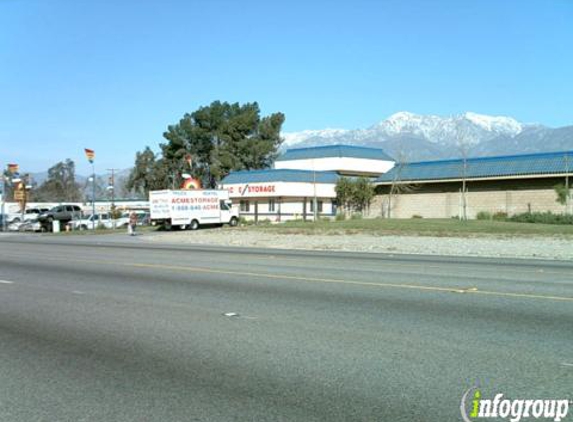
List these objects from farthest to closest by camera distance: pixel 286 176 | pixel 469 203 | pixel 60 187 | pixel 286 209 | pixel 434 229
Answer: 1. pixel 60 187
2. pixel 286 209
3. pixel 286 176
4. pixel 469 203
5. pixel 434 229

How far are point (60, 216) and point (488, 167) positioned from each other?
130 ft

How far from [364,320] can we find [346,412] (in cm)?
398

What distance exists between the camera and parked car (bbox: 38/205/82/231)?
5862 centimetres

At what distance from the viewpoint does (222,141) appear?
318 feet

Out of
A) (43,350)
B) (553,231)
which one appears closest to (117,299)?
(43,350)

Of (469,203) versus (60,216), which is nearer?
(469,203)

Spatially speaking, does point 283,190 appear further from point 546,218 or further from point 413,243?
point 413,243

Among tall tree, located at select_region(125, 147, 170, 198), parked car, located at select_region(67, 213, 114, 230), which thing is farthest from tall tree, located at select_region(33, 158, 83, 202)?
parked car, located at select_region(67, 213, 114, 230)

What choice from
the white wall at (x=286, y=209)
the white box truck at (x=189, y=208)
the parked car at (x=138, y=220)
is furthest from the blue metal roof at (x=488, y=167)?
the parked car at (x=138, y=220)

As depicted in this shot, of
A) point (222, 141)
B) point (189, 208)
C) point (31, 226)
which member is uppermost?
point (222, 141)

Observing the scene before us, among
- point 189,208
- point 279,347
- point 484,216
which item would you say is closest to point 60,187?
point 189,208

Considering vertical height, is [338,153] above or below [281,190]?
above

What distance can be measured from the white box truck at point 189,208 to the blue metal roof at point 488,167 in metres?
19.4

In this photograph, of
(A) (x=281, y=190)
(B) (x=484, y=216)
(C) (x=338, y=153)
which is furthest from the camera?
(C) (x=338, y=153)
